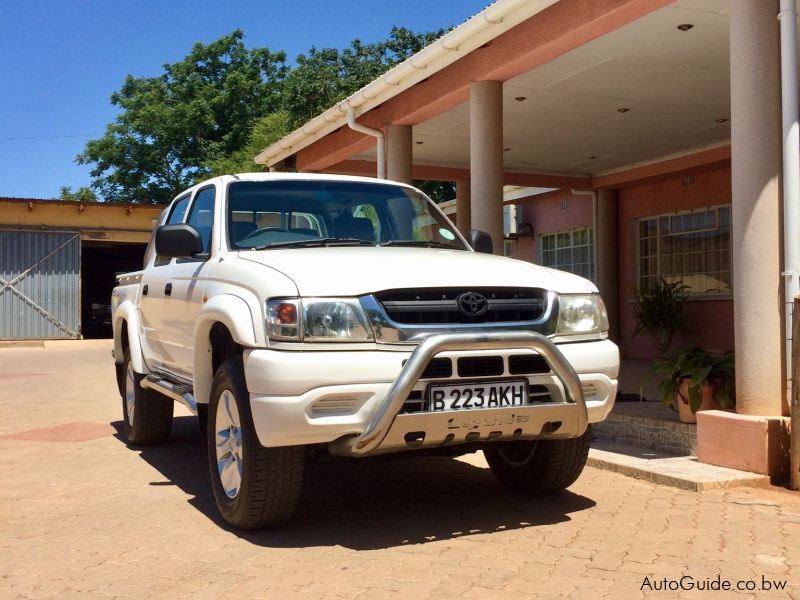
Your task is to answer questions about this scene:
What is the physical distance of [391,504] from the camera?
499 cm

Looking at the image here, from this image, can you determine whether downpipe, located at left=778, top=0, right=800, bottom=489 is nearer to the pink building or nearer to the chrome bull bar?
the pink building

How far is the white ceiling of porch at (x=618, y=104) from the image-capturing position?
25.0 ft

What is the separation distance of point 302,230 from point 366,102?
222 inches

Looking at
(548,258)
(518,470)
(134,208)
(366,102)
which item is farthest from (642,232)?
(134,208)

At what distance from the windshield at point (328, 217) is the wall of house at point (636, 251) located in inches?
306

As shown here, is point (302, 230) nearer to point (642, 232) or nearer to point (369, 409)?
point (369, 409)

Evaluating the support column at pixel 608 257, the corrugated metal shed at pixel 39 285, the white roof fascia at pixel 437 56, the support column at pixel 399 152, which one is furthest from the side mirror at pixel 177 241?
the corrugated metal shed at pixel 39 285

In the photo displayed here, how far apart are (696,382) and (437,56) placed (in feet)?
14.8

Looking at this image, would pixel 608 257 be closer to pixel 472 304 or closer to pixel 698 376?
pixel 698 376

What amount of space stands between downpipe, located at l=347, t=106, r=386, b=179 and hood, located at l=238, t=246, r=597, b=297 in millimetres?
6066

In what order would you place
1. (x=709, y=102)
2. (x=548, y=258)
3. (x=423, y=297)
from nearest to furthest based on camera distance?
(x=423, y=297)
(x=709, y=102)
(x=548, y=258)

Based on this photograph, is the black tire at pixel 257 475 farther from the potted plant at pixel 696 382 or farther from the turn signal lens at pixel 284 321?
the potted plant at pixel 696 382

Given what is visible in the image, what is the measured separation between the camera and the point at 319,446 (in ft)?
13.8

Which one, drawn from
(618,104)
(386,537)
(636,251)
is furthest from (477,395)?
(636,251)
